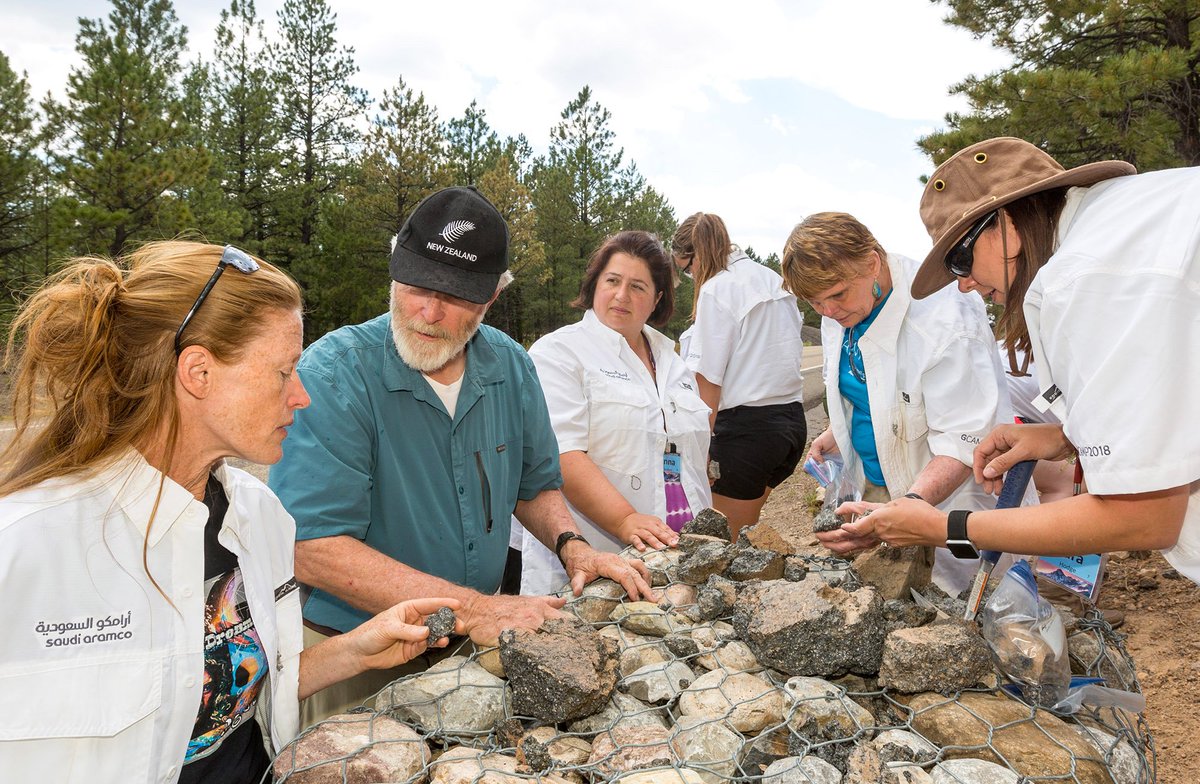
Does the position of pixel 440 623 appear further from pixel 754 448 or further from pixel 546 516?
pixel 754 448

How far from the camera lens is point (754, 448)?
4418mm

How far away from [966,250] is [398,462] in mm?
1717

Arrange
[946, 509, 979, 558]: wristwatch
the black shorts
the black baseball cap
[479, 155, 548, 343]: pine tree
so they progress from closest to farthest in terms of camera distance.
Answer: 1. [946, 509, 979, 558]: wristwatch
2. the black baseball cap
3. the black shorts
4. [479, 155, 548, 343]: pine tree

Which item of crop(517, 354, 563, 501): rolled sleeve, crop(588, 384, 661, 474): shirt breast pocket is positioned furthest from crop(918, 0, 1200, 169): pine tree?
crop(517, 354, 563, 501): rolled sleeve

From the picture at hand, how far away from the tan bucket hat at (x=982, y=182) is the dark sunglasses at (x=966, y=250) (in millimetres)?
24

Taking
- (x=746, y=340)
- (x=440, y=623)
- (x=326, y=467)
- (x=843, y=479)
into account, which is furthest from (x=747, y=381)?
(x=440, y=623)

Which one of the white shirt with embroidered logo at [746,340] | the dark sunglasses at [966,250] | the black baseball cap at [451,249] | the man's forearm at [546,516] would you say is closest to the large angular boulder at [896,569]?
the dark sunglasses at [966,250]

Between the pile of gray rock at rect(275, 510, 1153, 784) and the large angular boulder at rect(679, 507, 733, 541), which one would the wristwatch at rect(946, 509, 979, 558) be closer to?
the pile of gray rock at rect(275, 510, 1153, 784)

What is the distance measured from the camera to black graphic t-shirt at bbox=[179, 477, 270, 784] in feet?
5.60

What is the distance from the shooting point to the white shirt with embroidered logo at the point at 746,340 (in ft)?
14.6

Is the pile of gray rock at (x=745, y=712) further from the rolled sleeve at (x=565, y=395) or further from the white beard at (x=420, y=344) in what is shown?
the rolled sleeve at (x=565, y=395)

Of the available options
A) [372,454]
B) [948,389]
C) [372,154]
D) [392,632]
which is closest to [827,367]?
[948,389]

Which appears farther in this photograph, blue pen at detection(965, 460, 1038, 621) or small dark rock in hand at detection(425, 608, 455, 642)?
blue pen at detection(965, 460, 1038, 621)

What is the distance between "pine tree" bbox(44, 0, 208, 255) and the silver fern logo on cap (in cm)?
1659
